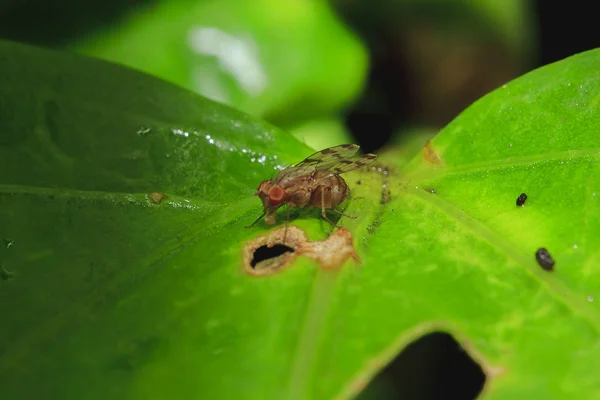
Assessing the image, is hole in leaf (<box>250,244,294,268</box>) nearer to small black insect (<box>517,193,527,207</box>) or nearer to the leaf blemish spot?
the leaf blemish spot

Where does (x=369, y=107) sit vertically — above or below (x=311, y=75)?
above

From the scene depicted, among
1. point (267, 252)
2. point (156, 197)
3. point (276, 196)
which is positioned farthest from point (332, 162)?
point (156, 197)

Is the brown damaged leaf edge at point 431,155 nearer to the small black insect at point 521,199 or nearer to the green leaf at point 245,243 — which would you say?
the green leaf at point 245,243

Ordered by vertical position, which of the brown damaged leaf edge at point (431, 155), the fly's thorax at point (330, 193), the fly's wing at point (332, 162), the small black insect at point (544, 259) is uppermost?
the fly's wing at point (332, 162)

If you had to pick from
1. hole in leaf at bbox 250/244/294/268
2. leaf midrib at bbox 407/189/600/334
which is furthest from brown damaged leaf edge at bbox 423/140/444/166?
hole in leaf at bbox 250/244/294/268

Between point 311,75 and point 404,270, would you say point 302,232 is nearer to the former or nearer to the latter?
point 404,270

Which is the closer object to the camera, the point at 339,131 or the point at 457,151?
the point at 457,151

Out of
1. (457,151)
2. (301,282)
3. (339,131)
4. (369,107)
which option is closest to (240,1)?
(339,131)

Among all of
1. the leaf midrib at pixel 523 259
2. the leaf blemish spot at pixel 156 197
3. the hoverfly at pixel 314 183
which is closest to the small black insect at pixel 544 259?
the leaf midrib at pixel 523 259
